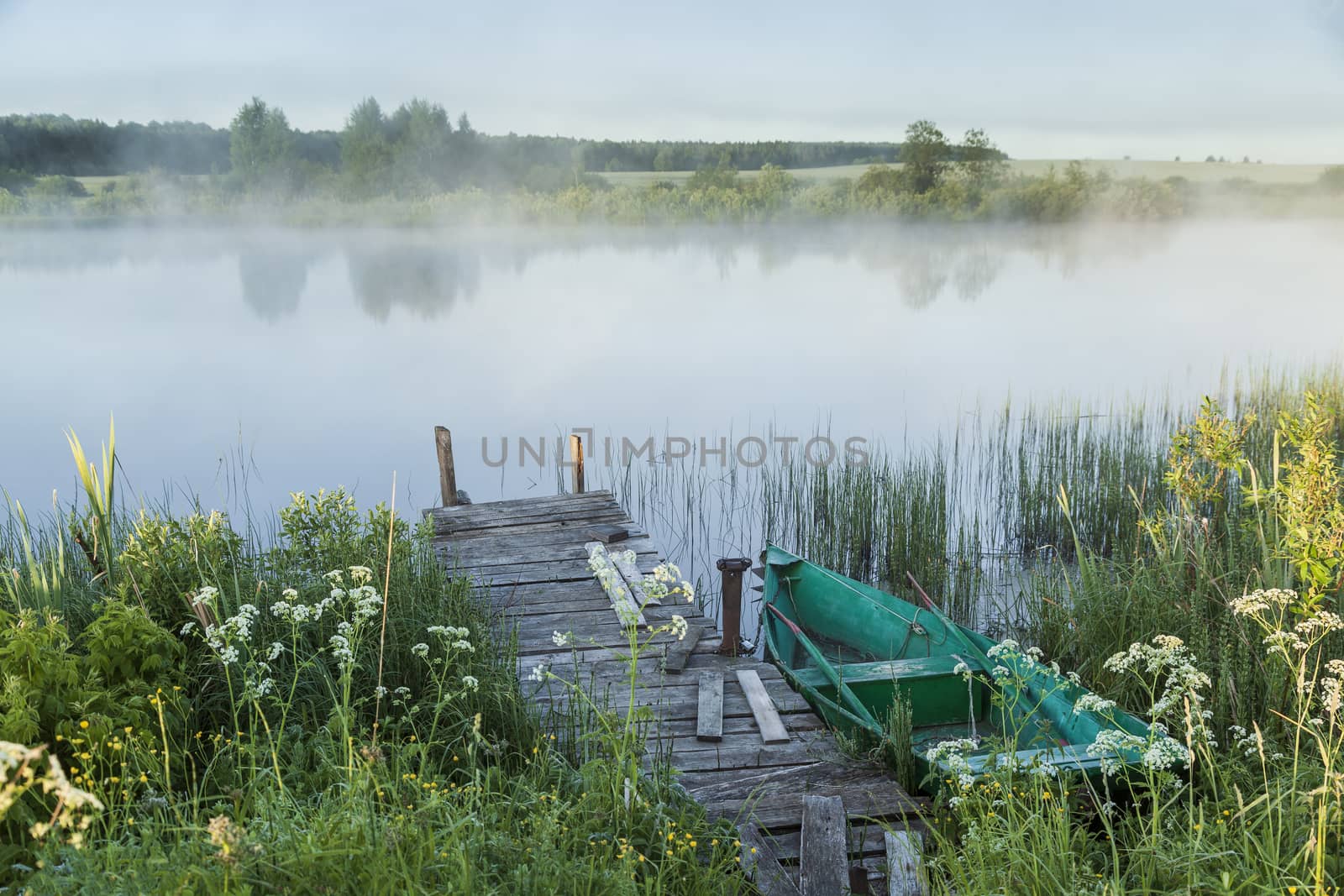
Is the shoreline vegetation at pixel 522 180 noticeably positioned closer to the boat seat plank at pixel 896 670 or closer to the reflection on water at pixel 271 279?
the reflection on water at pixel 271 279

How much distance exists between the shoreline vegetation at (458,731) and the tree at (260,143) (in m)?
28.7

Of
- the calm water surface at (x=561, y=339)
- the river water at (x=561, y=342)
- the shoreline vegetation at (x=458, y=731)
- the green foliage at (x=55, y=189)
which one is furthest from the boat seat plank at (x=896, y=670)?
the green foliage at (x=55, y=189)

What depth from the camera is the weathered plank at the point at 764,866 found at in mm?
2908

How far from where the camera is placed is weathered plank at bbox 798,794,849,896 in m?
2.93

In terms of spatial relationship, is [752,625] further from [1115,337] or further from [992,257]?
[992,257]

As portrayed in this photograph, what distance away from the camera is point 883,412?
12.4 m

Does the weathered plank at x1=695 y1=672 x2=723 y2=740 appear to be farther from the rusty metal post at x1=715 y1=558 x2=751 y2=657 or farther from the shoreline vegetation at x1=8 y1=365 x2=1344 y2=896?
the shoreline vegetation at x1=8 y1=365 x2=1344 y2=896

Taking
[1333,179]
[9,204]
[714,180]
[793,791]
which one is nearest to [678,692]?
[793,791]

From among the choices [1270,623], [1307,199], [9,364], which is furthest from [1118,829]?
[1307,199]

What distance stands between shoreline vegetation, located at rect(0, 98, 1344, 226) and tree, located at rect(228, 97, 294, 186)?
4 centimetres

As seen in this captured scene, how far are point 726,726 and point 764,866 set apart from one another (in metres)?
0.96

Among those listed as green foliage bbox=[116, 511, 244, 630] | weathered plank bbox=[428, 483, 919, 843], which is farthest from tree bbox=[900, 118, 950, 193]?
green foliage bbox=[116, 511, 244, 630]

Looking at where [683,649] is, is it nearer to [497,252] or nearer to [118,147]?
[497,252]

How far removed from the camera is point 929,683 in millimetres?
4152
